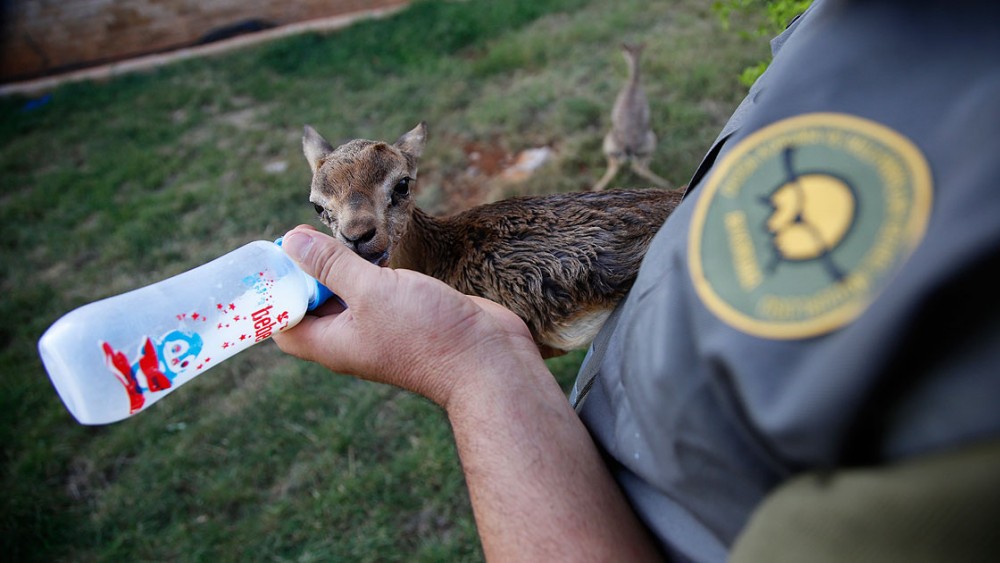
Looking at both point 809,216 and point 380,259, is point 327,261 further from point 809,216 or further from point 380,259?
point 809,216

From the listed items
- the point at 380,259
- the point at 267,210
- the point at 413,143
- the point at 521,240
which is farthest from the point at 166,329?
the point at 267,210

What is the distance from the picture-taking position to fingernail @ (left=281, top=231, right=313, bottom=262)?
1.79 meters

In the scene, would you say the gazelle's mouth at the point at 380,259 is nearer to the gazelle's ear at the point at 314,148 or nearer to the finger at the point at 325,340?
the finger at the point at 325,340

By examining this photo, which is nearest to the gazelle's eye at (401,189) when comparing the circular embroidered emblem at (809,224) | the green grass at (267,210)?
the green grass at (267,210)

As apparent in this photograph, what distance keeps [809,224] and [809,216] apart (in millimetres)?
13

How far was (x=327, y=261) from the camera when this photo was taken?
1779 mm

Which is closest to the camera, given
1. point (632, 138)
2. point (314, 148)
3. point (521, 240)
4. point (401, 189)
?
point (521, 240)

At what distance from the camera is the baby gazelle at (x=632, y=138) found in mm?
4867

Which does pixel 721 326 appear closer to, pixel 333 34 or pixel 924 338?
pixel 924 338

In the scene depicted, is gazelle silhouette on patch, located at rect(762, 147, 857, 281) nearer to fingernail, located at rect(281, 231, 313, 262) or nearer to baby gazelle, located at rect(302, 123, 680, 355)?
fingernail, located at rect(281, 231, 313, 262)

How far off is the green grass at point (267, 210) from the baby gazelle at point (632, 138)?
25 centimetres

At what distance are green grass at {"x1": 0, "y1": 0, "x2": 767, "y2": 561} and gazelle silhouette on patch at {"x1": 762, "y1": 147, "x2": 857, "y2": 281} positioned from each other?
2740mm

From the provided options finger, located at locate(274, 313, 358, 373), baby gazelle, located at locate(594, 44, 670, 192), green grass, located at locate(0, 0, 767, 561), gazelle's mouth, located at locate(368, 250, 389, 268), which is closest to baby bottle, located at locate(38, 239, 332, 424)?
finger, located at locate(274, 313, 358, 373)

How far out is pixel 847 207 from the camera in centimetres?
83
